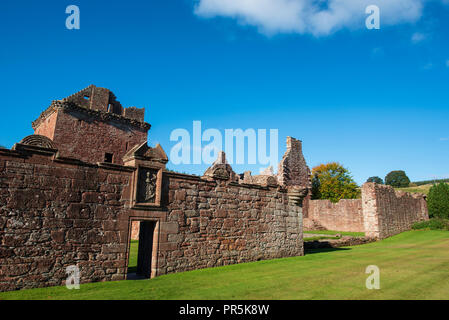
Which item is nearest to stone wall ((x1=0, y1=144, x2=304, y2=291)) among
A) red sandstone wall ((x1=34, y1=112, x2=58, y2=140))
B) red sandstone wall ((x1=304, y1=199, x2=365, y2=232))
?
red sandstone wall ((x1=304, y1=199, x2=365, y2=232))

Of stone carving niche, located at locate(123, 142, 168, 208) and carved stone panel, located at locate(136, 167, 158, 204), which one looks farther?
carved stone panel, located at locate(136, 167, 158, 204)

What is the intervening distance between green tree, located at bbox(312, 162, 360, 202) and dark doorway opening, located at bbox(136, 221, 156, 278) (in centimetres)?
3749

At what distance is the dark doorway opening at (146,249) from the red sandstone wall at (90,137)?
1964 cm

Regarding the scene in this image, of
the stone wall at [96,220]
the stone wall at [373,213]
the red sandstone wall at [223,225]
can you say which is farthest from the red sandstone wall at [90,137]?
the stone wall at [373,213]

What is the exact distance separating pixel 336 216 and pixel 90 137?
25.4 metres

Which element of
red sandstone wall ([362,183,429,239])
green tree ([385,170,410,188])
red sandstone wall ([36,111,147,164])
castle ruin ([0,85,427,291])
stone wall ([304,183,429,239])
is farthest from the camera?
green tree ([385,170,410,188])

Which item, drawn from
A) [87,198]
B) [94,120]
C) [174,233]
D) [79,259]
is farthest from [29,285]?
[94,120]

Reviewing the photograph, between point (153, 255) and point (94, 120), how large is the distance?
79.2 ft

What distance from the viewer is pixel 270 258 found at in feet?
39.8

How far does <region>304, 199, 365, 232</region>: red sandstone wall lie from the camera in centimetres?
2864

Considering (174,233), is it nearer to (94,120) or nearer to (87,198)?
(87,198)

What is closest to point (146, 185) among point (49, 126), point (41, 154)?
point (41, 154)

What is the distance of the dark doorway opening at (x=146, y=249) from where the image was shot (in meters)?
9.08

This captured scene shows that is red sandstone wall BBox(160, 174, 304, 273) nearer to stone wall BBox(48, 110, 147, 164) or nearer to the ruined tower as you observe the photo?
the ruined tower
